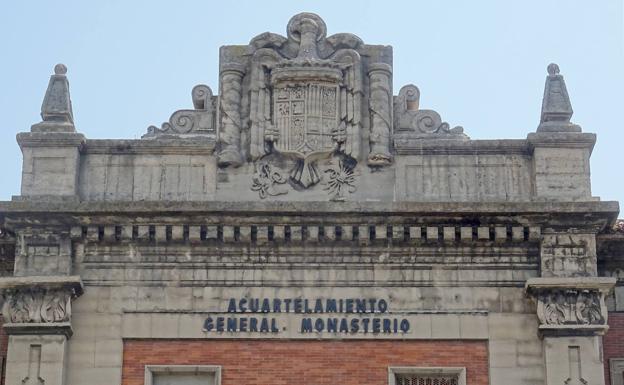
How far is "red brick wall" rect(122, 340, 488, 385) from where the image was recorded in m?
25.3

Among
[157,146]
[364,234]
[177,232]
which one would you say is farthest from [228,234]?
[364,234]

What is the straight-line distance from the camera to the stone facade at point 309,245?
25.4 meters

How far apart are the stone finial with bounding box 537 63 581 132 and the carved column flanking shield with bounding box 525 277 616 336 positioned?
9.51 feet

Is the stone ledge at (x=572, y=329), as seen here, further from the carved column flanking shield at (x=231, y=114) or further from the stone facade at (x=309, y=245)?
the carved column flanking shield at (x=231, y=114)

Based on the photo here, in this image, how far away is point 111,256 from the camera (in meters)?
26.1

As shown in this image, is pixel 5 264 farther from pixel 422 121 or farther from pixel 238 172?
pixel 422 121

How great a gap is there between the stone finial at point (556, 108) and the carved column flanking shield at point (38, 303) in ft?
28.4

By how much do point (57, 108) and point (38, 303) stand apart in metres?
3.70

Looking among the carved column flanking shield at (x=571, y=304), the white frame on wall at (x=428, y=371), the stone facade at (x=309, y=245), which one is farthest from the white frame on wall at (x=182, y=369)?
the carved column flanking shield at (x=571, y=304)

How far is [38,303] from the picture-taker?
83.8 feet

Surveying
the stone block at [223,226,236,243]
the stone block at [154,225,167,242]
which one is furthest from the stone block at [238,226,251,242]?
the stone block at [154,225,167,242]

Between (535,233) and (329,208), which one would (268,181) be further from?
(535,233)

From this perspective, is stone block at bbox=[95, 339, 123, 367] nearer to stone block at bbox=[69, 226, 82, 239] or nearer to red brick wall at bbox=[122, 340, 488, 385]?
red brick wall at bbox=[122, 340, 488, 385]

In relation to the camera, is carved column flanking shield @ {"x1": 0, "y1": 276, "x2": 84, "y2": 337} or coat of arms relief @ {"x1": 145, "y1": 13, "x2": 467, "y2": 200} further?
coat of arms relief @ {"x1": 145, "y1": 13, "x2": 467, "y2": 200}
